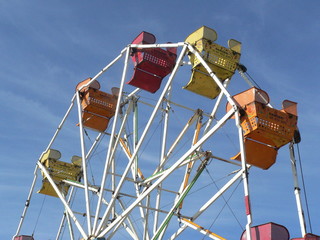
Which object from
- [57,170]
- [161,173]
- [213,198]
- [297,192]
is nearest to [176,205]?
[213,198]

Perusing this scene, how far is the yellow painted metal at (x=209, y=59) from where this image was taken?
91.7 feet

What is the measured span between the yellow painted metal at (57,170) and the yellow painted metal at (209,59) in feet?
42.3

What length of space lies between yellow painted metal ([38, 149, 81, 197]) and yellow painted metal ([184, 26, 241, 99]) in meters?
12.9

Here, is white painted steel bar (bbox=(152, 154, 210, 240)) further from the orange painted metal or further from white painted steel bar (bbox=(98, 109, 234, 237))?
the orange painted metal

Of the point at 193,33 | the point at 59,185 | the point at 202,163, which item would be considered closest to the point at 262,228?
the point at 202,163

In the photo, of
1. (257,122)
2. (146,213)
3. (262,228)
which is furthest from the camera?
(146,213)

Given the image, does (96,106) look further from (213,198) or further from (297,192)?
(297,192)

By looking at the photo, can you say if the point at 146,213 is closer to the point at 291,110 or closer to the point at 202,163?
the point at 202,163

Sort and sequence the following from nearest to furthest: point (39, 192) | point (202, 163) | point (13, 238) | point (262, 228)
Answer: point (262, 228), point (202, 163), point (13, 238), point (39, 192)

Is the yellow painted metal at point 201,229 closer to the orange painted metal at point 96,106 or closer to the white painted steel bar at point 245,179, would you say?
the white painted steel bar at point 245,179

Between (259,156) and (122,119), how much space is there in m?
11.4

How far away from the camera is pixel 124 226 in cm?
3344

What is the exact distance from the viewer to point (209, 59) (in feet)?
92.1

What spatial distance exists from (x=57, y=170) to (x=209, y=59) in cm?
1527
